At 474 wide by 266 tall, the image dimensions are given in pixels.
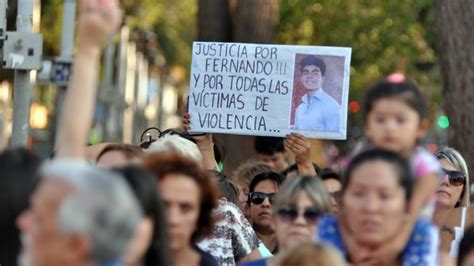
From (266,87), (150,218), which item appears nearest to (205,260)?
(150,218)

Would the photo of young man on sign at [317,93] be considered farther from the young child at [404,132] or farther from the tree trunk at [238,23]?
the tree trunk at [238,23]

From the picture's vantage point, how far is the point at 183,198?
289 inches

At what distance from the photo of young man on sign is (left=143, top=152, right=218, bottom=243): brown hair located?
143 inches

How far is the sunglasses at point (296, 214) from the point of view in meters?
7.69

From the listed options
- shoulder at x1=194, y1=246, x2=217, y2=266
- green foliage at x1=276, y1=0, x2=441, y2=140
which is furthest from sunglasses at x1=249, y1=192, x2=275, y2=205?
green foliage at x1=276, y1=0, x2=441, y2=140

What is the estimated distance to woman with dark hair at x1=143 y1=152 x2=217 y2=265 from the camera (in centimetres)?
730

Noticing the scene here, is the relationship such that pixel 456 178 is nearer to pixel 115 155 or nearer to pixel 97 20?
pixel 115 155

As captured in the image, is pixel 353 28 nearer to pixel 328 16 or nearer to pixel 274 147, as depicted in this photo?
pixel 328 16

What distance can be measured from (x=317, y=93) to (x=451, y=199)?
1147 millimetres

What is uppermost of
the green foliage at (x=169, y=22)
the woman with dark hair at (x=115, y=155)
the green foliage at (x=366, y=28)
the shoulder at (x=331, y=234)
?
the green foliage at (x=169, y=22)

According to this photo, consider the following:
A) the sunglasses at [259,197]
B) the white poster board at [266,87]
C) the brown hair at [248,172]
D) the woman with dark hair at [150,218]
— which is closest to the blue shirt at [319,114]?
the white poster board at [266,87]

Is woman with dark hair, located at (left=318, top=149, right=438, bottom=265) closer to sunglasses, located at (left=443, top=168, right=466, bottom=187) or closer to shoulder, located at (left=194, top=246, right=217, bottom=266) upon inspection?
shoulder, located at (left=194, top=246, right=217, bottom=266)

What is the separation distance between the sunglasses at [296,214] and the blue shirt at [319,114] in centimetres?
344

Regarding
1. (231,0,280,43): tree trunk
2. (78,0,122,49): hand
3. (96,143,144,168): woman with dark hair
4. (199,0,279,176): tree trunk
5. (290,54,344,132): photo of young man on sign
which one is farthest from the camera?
(231,0,280,43): tree trunk
